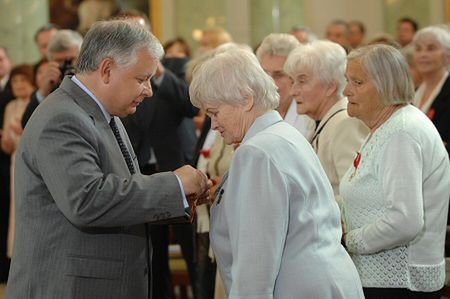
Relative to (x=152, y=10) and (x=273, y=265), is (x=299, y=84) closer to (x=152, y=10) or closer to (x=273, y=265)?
(x=273, y=265)

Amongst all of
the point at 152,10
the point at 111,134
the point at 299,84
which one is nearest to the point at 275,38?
the point at 299,84

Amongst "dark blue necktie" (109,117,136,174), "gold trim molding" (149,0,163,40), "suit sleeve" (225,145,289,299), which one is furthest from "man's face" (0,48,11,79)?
"suit sleeve" (225,145,289,299)

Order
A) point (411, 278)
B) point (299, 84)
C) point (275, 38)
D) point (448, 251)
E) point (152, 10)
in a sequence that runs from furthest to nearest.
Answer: point (152, 10) → point (448, 251) → point (275, 38) → point (299, 84) → point (411, 278)

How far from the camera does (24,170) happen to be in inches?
122

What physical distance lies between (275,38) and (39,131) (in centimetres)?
244

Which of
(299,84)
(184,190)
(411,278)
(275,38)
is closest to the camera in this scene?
(184,190)

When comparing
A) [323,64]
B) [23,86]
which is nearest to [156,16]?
[23,86]

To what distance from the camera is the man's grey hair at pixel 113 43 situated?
3092mm

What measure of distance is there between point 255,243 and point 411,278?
1.17 meters

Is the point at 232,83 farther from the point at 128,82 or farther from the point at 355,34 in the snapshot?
the point at 355,34

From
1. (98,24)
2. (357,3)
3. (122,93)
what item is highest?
(98,24)

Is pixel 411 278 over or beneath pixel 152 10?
over

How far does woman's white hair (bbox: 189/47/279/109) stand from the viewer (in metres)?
3.05

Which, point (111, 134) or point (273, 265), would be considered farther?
point (111, 134)
